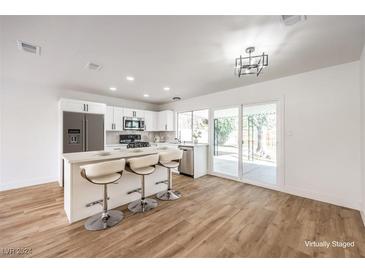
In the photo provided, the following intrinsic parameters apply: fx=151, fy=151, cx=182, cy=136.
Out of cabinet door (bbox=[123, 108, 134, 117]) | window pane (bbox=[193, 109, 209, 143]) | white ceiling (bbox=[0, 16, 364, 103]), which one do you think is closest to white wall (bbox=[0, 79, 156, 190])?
white ceiling (bbox=[0, 16, 364, 103])

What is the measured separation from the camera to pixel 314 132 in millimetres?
2965

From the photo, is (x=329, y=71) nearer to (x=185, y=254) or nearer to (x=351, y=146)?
(x=351, y=146)

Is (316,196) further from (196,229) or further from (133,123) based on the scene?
(133,123)

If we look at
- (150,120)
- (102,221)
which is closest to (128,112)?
(150,120)

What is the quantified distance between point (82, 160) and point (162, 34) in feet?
6.48

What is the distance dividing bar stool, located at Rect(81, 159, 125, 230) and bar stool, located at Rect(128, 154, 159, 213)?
0.23 m

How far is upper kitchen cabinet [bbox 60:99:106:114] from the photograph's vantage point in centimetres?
377

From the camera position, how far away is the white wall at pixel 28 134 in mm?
3467

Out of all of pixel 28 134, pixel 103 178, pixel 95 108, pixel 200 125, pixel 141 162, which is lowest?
pixel 103 178

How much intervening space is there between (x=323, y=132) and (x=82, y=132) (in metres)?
5.42

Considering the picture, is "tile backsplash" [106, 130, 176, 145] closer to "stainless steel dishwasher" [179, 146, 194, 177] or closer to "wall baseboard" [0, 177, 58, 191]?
"stainless steel dishwasher" [179, 146, 194, 177]

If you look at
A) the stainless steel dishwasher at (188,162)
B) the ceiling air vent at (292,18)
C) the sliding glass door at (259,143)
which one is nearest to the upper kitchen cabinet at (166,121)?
the stainless steel dishwasher at (188,162)

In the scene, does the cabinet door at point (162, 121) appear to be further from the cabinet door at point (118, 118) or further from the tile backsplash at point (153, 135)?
the cabinet door at point (118, 118)

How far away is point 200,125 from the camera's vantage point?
5.21m
